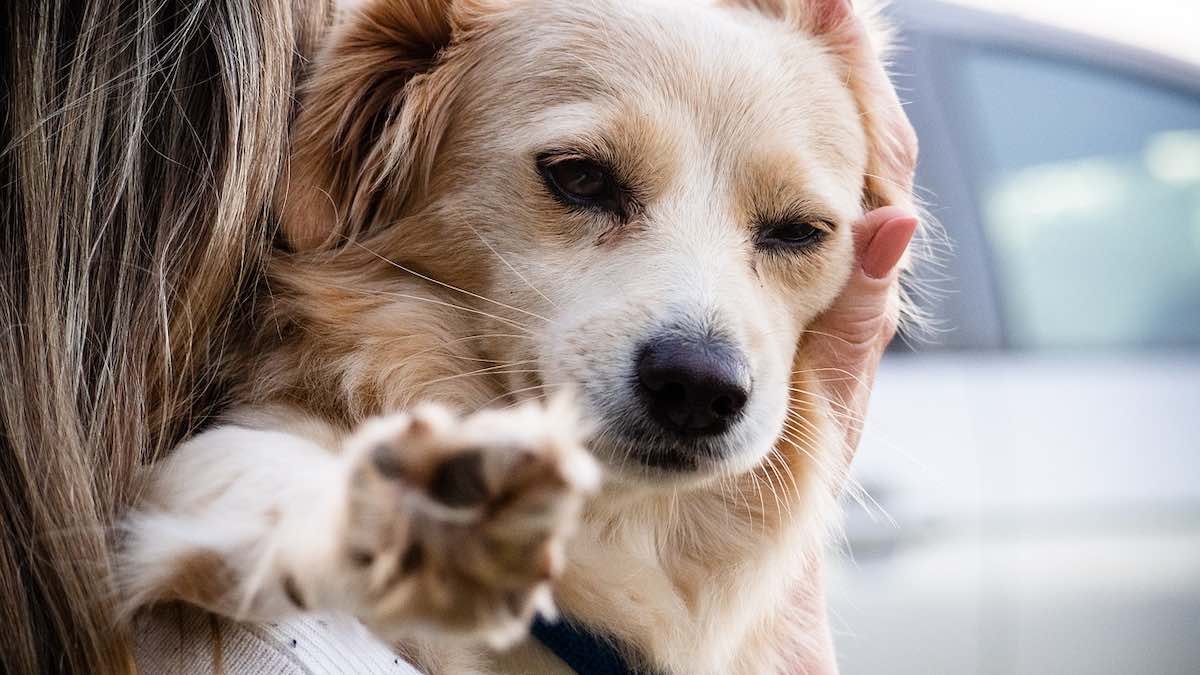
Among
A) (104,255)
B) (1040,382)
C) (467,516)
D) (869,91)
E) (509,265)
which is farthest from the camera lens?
(1040,382)

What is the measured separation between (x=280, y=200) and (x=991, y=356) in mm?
1813

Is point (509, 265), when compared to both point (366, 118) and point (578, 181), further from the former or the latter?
point (366, 118)

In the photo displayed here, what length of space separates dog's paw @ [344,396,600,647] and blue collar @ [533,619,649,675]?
561mm

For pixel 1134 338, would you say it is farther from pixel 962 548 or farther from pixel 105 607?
pixel 105 607

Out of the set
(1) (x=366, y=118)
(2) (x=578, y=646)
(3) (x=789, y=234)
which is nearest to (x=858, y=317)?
(3) (x=789, y=234)

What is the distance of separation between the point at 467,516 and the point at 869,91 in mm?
1257

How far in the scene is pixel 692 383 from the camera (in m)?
1.46

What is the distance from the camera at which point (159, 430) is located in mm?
1303

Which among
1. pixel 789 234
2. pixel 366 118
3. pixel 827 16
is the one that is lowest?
pixel 789 234

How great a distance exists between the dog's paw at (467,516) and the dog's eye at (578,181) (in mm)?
730

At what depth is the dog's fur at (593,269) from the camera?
1482 millimetres

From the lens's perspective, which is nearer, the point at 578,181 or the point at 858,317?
the point at 578,181

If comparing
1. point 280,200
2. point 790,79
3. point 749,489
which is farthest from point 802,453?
point 280,200

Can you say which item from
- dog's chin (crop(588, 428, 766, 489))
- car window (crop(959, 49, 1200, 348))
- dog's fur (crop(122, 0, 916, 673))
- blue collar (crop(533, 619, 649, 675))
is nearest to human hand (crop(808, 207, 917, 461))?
dog's fur (crop(122, 0, 916, 673))
